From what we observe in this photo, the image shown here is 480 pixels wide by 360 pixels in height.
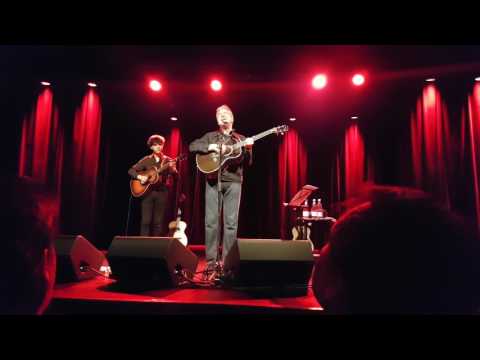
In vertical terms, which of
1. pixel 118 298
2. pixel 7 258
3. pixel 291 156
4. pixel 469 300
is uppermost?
pixel 291 156

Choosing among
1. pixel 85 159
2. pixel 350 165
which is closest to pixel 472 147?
pixel 350 165

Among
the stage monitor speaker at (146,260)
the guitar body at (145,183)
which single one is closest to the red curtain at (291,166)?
the guitar body at (145,183)

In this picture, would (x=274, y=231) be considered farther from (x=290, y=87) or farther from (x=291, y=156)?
(x=290, y=87)

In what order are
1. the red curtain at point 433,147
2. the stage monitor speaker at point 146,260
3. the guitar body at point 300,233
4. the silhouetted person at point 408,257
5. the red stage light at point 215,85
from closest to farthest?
1. the silhouetted person at point 408,257
2. the stage monitor speaker at point 146,260
3. the red curtain at point 433,147
4. the red stage light at point 215,85
5. the guitar body at point 300,233

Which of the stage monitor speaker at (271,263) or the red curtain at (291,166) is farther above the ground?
the red curtain at (291,166)

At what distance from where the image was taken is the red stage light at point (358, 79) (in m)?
5.68

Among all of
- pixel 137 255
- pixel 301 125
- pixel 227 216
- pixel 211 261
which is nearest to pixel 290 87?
pixel 301 125

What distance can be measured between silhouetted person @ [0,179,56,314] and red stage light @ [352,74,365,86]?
5.56 meters

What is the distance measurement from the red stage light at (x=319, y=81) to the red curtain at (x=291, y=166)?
2.57 metres

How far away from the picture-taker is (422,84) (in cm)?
589

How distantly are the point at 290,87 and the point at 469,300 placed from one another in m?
5.56

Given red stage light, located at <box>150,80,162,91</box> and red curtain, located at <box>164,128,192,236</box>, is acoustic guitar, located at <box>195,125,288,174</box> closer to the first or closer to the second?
red stage light, located at <box>150,80,162,91</box>

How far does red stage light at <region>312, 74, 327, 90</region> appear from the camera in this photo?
569 cm

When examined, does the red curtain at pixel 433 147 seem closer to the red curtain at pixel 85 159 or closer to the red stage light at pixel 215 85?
the red stage light at pixel 215 85
